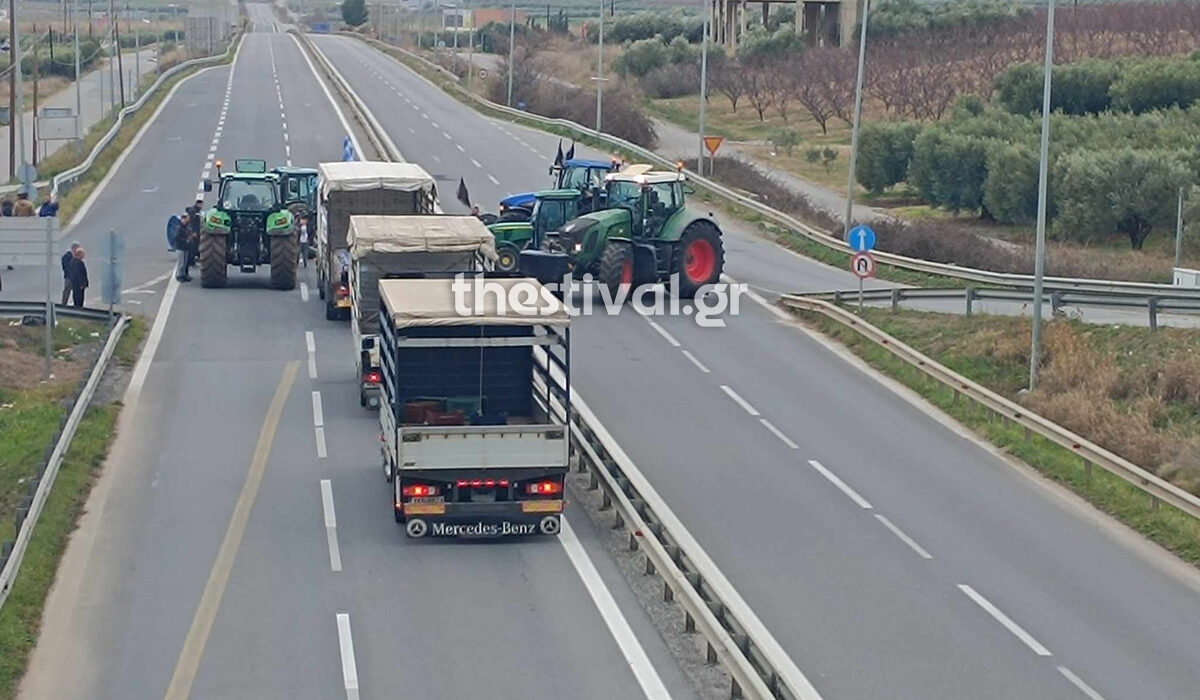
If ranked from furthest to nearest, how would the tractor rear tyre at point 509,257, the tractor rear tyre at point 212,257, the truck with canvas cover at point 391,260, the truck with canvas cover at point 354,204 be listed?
the tractor rear tyre at point 212,257
the tractor rear tyre at point 509,257
the truck with canvas cover at point 354,204
the truck with canvas cover at point 391,260

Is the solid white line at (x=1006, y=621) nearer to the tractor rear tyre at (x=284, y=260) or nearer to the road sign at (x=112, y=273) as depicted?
the road sign at (x=112, y=273)

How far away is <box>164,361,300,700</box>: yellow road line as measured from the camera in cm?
1616

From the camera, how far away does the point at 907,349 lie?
101 feet

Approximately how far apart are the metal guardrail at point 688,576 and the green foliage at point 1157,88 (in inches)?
2055

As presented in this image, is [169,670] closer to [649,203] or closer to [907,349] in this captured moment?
[907,349]

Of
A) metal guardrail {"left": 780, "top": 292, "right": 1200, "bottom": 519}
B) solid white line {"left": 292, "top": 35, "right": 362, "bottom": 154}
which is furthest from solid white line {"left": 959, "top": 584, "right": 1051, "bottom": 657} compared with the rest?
solid white line {"left": 292, "top": 35, "right": 362, "bottom": 154}

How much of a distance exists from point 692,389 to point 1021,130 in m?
38.1

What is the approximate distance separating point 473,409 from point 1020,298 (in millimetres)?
16088

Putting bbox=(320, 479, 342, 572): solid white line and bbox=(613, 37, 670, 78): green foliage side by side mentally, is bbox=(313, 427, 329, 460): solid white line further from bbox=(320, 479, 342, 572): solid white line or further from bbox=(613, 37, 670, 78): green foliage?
bbox=(613, 37, 670, 78): green foliage

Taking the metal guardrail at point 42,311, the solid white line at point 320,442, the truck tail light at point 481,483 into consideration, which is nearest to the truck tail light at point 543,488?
the truck tail light at point 481,483

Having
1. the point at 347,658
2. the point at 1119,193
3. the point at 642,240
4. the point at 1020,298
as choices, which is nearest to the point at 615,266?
the point at 642,240

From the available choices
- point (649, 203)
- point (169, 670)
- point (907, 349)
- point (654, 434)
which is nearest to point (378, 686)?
point (169, 670)

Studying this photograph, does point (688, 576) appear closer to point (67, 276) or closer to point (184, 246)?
point (67, 276)

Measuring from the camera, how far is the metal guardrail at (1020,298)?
32841 millimetres
